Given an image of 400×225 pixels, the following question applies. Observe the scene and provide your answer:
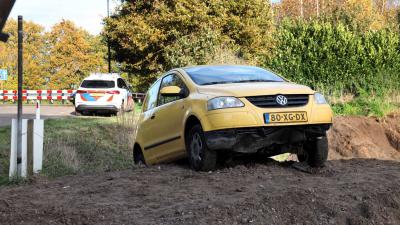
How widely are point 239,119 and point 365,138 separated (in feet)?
48.6

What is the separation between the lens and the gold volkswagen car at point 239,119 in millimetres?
6691

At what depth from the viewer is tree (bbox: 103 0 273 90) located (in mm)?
26281

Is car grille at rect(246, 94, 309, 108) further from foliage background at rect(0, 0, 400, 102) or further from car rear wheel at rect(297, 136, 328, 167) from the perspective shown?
foliage background at rect(0, 0, 400, 102)

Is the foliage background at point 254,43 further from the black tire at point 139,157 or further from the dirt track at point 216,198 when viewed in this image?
the dirt track at point 216,198

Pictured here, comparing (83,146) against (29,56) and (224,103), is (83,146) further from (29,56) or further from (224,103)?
(29,56)

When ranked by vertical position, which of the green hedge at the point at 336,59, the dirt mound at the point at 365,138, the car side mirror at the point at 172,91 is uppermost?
the green hedge at the point at 336,59

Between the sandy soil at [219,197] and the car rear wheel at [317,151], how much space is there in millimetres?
182

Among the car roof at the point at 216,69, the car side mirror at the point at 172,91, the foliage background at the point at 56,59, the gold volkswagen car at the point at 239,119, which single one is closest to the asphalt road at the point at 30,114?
the car roof at the point at 216,69

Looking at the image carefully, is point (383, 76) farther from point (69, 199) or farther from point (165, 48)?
point (69, 199)

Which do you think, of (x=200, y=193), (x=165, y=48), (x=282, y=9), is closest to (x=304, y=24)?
(x=165, y=48)

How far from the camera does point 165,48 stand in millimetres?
26703

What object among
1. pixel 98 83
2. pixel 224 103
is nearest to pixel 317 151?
pixel 224 103

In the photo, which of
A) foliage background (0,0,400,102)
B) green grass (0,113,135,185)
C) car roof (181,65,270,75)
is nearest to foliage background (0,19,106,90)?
foliage background (0,0,400,102)

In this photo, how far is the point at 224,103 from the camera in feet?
22.2
